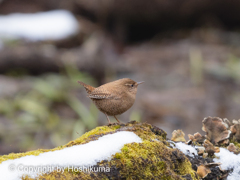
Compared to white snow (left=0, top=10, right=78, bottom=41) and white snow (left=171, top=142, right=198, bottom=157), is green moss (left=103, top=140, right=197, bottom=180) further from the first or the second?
white snow (left=0, top=10, right=78, bottom=41)

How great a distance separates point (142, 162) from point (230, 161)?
94 centimetres

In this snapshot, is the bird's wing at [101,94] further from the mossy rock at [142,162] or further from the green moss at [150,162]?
the green moss at [150,162]

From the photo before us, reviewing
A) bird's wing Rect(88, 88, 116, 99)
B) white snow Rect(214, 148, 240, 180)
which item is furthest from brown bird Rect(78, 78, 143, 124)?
white snow Rect(214, 148, 240, 180)

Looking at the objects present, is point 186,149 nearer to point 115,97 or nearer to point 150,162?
point 150,162

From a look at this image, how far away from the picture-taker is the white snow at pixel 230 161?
2.52 meters

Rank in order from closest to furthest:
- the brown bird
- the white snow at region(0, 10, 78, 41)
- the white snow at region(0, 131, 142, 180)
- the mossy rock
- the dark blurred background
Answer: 1. the white snow at region(0, 131, 142, 180)
2. the mossy rock
3. the brown bird
4. the dark blurred background
5. the white snow at region(0, 10, 78, 41)

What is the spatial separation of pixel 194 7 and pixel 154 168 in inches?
365

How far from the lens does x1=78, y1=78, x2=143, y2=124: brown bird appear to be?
3.34 meters

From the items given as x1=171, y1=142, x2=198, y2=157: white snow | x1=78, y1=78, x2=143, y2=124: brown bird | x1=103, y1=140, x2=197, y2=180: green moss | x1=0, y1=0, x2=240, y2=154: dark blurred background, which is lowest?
x1=103, y1=140, x2=197, y2=180: green moss

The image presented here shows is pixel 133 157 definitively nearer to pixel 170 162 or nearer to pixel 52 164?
pixel 170 162

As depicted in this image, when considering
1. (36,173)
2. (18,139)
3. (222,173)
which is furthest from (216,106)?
(36,173)

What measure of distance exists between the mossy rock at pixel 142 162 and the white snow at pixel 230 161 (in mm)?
359

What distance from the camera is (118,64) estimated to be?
9844 mm

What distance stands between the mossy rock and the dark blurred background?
376 cm
